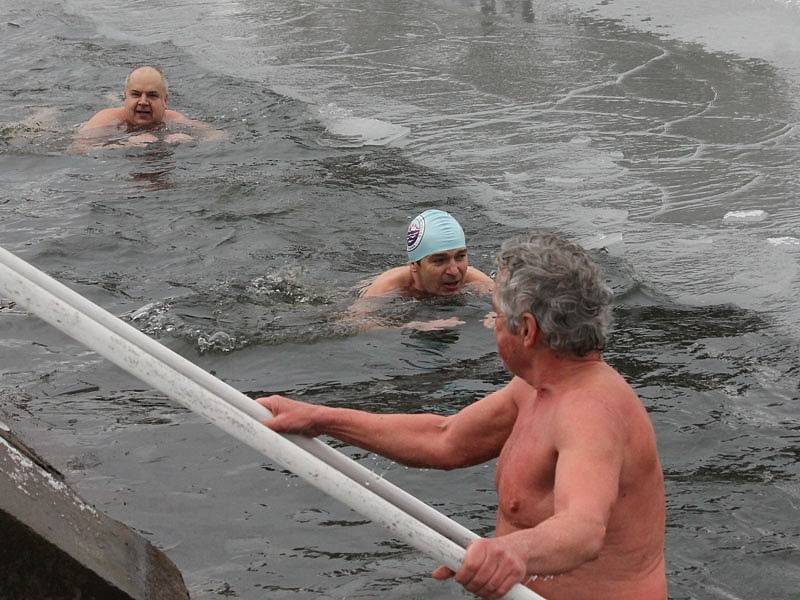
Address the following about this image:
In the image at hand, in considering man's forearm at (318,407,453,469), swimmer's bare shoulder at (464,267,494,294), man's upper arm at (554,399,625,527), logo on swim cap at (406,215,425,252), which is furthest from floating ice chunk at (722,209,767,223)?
man's upper arm at (554,399,625,527)

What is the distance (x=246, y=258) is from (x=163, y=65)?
8.52 metres

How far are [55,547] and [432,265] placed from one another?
16.4 ft

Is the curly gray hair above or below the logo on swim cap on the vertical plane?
above

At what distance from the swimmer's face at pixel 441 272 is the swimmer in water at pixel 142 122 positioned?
5.45 meters

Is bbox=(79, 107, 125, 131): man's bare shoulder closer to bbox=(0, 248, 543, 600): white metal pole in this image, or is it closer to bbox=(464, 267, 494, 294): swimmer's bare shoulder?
bbox=(464, 267, 494, 294): swimmer's bare shoulder

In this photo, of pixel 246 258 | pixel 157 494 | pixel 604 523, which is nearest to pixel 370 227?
pixel 246 258

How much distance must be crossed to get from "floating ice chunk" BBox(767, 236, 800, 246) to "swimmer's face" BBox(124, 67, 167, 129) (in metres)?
7.07

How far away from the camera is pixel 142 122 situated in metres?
13.9

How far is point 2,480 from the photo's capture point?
4.10m

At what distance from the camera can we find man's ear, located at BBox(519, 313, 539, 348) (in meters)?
3.79

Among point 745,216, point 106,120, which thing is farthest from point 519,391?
point 106,120

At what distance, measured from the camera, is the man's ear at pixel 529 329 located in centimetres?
379

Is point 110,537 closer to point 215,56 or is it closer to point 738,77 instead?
point 738,77

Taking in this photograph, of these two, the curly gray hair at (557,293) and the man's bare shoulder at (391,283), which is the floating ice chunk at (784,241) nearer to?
the man's bare shoulder at (391,283)
